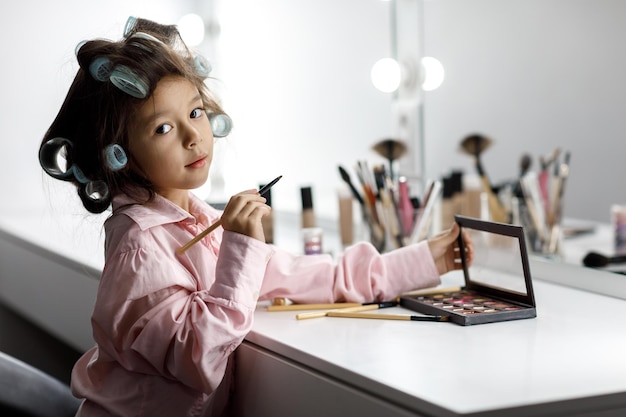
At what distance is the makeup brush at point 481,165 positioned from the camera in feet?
5.24

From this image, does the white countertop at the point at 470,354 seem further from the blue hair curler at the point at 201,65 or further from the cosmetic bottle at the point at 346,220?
the cosmetic bottle at the point at 346,220

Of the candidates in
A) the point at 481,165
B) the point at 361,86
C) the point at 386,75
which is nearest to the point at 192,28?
the point at 361,86

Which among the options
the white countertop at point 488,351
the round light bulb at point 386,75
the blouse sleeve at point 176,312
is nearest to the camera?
the white countertop at point 488,351

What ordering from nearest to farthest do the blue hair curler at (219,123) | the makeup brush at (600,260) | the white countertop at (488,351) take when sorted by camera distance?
the white countertop at (488,351)
the blue hair curler at (219,123)
the makeup brush at (600,260)

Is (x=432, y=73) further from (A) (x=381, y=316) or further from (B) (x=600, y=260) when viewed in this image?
(A) (x=381, y=316)

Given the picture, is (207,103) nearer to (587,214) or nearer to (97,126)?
(97,126)

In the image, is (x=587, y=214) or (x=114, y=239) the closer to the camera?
(x=114, y=239)

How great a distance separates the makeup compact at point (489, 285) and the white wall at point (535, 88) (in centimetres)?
32

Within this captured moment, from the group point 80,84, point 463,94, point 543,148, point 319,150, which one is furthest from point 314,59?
point 80,84

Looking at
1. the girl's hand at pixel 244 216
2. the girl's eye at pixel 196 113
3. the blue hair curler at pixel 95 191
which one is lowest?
the girl's hand at pixel 244 216

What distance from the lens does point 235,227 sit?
104 centimetres

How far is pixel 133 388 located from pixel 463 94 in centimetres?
102

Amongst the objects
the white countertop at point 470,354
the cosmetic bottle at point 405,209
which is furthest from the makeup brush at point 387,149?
the white countertop at point 470,354

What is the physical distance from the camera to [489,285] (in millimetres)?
1203
